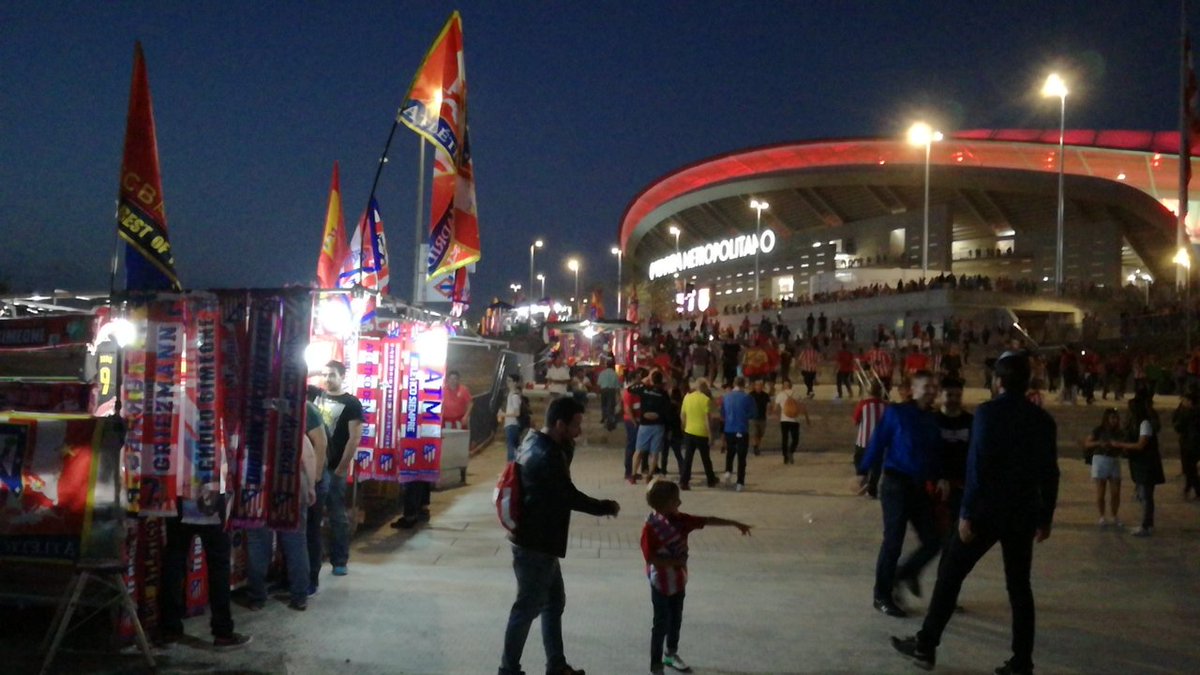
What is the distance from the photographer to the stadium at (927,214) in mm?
49281

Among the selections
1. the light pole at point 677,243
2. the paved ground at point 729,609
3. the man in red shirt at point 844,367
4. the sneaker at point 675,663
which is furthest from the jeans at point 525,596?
the light pole at point 677,243

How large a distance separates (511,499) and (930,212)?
179 ft

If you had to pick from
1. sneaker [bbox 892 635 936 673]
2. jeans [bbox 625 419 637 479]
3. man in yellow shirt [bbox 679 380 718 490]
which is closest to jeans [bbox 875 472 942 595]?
sneaker [bbox 892 635 936 673]

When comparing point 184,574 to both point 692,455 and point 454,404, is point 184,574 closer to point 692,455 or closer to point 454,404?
point 454,404

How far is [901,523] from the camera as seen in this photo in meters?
7.02

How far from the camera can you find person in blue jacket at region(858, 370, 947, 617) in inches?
274

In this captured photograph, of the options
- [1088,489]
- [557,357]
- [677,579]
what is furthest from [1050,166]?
[677,579]

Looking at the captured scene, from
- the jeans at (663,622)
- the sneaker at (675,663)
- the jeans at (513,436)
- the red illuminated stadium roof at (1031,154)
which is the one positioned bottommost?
the sneaker at (675,663)

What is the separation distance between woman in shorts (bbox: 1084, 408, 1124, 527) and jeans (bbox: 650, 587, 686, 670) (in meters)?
7.52

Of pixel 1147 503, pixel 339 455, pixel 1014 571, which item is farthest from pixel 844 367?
pixel 1014 571

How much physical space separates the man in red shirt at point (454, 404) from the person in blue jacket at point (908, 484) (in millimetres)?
8300

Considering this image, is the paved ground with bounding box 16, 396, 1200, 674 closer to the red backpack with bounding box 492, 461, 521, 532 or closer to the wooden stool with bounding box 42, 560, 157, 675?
the wooden stool with bounding box 42, 560, 157, 675

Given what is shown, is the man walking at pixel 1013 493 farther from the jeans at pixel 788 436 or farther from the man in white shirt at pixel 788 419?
the jeans at pixel 788 436

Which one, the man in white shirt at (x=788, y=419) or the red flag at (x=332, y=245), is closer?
the red flag at (x=332, y=245)
